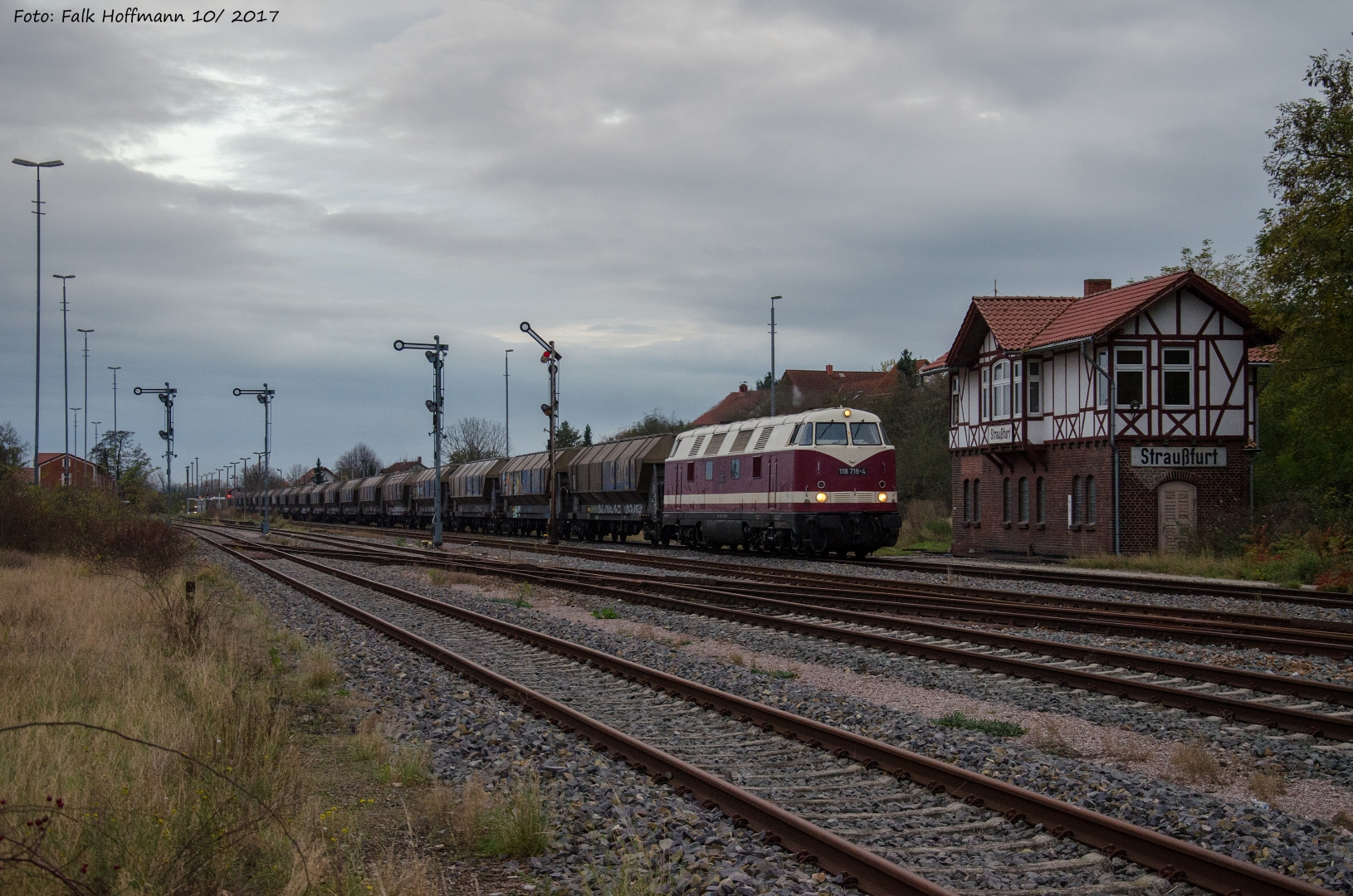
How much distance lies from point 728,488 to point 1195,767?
2459 centimetres

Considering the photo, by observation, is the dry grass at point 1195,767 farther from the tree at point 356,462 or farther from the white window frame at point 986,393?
the tree at point 356,462

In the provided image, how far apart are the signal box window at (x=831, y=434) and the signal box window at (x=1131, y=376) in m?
9.17

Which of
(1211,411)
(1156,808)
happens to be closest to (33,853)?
(1156,808)

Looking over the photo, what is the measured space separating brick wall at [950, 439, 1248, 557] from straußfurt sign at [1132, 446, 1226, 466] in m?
0.19

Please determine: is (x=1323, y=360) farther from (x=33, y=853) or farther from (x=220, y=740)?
(x=33, y=853)

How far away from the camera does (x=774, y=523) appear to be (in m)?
29.1

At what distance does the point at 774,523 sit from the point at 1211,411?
13.4m

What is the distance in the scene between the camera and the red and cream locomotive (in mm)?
27812

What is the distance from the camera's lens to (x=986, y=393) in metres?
37.9

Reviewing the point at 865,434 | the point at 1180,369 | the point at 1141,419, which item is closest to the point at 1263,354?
the point at 1180,369

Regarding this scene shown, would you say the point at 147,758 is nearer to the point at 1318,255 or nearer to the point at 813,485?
the point at 813,485

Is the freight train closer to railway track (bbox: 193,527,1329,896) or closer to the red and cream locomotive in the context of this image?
the red and cream locomotive

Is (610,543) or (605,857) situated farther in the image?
(610,543)

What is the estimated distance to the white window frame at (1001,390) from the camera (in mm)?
36625
